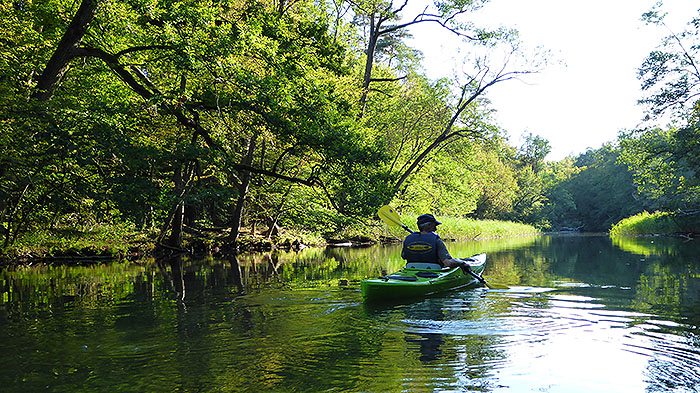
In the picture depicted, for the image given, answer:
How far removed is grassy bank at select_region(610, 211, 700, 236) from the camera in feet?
94.5

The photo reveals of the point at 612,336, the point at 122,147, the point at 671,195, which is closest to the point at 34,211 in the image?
the point at 122,147

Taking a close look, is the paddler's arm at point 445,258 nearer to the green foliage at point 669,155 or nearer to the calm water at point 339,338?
the calm water at point 339,338

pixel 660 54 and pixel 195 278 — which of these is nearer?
pixel 195 278

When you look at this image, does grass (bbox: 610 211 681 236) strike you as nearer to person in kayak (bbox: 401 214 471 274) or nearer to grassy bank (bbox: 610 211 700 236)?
grassy bank (bbox: 610 211 700 236)

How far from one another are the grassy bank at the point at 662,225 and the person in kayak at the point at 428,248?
24.6m

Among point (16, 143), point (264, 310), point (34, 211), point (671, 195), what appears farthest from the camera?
point (671, 195)

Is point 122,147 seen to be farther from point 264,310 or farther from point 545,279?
point 545,279

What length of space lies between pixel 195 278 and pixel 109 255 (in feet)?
22.4

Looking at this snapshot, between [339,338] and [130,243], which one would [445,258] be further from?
[130,243]

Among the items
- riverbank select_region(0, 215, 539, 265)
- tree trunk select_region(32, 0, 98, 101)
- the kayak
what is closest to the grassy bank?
riverbank select_region(0, 215, 539, 265)

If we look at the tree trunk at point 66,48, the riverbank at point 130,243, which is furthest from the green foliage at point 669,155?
the tree trunk at point 66,48

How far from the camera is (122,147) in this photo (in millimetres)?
10328

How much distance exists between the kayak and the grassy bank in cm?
2430

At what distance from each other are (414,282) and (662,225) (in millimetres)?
31263
